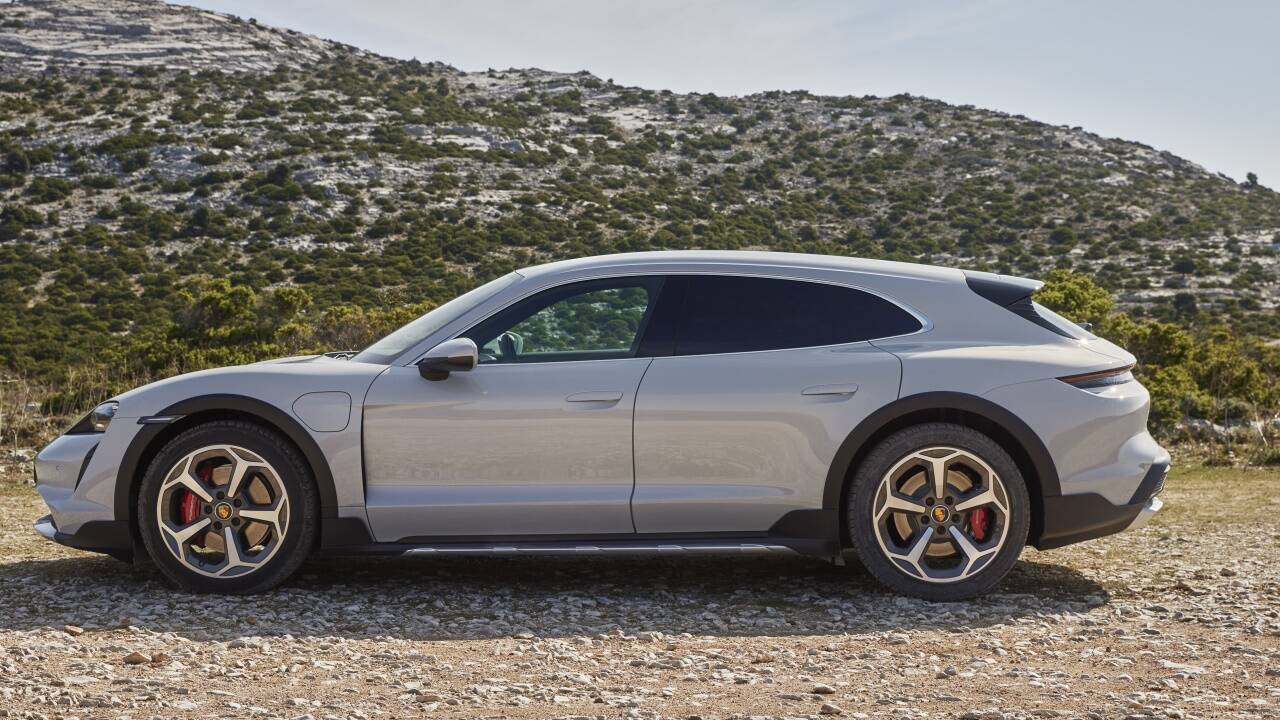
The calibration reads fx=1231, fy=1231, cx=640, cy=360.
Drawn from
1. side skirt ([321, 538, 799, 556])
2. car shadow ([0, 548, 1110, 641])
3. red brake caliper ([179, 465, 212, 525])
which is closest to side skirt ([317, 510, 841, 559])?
side skirt ([321, 538, 799, 556])

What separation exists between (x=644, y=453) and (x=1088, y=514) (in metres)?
1.95

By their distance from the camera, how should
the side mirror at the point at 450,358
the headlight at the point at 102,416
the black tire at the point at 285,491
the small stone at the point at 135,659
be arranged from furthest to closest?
the headlight at the point at 102,416
the black tire at the point at 285,491
the side mirror at the point at 450,358
the small stone at the point at 135,659

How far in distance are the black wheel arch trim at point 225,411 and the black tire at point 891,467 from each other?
2300mm

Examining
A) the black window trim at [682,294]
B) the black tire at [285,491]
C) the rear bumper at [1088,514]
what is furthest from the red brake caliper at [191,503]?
the rear bumper at [1088,514]

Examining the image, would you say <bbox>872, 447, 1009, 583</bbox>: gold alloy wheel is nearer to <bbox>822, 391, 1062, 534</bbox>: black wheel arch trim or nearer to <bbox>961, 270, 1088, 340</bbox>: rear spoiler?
<bbox>822, 391, 1062, 534</bbox>: black wheel arch trim

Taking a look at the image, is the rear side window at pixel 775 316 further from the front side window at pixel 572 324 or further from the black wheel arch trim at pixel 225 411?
the black wheel arch trim at pixel 225 411

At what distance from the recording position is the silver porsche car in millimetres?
5324

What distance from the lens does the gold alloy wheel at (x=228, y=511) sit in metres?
5.39

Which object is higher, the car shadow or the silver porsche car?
the silver porsche car

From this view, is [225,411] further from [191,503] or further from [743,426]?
[743,426]

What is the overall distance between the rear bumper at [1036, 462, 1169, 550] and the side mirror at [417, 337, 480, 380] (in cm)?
257

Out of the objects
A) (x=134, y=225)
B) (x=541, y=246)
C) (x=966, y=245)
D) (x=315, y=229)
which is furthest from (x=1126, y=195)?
(x=134, y=225)

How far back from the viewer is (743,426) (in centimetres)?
531

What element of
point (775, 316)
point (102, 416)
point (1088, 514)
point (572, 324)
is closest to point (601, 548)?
point (572, 324)
